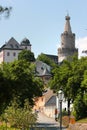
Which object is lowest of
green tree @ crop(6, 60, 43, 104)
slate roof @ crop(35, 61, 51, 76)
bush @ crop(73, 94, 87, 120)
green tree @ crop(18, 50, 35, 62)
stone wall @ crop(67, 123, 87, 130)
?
stone wall @ crop(67, 123, 87, 130)

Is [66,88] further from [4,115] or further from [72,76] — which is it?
[4,115]

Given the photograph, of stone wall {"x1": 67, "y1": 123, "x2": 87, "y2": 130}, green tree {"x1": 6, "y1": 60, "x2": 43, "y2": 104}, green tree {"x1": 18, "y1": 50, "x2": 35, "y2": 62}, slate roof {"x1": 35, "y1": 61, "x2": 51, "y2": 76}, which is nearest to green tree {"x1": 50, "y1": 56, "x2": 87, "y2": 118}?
green tree {"x1": 6, "y1": 60, "x2": 43, "y2": 104}

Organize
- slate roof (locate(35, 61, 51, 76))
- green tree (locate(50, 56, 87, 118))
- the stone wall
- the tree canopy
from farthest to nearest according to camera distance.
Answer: slate roof (locate(35, 61, 51, 76))
green tree (locate(50, 56, 87, 118))
the tree canopy
the stone wall

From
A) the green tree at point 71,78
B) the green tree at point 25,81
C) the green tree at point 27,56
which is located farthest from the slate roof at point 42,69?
the green tree at point 25,81

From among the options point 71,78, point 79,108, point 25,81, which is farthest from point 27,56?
point 79,108

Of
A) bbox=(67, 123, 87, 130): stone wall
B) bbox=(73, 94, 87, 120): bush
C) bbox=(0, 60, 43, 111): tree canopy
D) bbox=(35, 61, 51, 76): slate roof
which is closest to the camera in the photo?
bbox=(67, 123, 87, 130): stone wall

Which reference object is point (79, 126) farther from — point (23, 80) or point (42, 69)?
point (42, 69)

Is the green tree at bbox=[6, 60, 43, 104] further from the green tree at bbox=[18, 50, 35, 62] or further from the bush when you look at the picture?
the green tree at bbox=[18, 50, 35, 62]

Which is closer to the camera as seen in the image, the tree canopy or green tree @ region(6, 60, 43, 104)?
the tree canopy

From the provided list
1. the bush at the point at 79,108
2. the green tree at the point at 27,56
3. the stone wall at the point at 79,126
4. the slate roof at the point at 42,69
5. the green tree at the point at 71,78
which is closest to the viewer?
the stone wall at the point at 79,126

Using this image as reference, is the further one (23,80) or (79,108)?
(79,108)

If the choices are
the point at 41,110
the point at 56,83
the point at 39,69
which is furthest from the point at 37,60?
the point at 56,83

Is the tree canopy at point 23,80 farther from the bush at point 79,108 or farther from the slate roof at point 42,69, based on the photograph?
the slate roof at point 42,69

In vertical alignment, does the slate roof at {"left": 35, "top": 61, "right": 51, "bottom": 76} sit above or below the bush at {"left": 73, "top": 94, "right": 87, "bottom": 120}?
above
